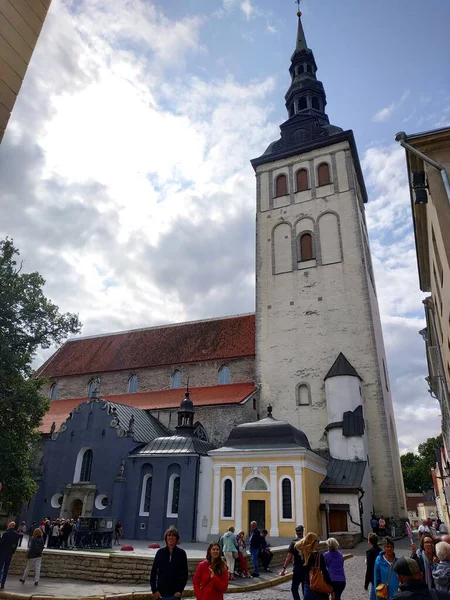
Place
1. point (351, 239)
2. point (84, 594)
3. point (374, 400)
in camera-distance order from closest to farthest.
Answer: point (84, 594)
point (374, 400)
point (351, 239)

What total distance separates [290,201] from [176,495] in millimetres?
21075

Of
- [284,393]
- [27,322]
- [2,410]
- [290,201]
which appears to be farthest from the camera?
[290,201]

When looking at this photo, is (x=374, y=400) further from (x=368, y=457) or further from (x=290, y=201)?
(x=290, y=201)

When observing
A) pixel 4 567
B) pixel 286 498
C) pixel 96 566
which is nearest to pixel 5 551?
pixel 4 567

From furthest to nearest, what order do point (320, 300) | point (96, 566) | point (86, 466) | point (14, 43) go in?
point (320, 300) → point (86, 466) → point (96, 566) → point (14, 43)

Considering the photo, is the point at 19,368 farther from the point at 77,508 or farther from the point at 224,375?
the point at 224,375

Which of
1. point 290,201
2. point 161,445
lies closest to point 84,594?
point 161,445

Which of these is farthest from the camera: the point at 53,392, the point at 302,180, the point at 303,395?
the point at 53,392

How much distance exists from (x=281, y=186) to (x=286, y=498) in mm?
22427

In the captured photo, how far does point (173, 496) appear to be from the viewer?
68.9 ft

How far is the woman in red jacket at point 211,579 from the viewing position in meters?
4.89

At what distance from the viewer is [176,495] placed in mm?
21031

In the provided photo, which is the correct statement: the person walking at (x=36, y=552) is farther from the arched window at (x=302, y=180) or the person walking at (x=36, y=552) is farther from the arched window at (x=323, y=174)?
the arched window at (x=323, y=174)

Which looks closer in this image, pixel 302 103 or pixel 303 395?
pixel 303 395
